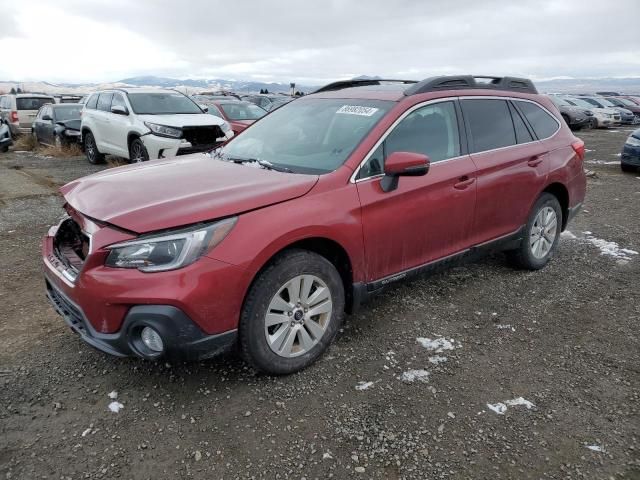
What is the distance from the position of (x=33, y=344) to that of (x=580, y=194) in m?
4.95

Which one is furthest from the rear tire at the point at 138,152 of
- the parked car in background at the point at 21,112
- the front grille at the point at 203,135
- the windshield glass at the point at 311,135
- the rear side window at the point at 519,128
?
the parked car in background at the point at 21,112

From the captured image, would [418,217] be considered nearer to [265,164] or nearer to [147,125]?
[265,164]

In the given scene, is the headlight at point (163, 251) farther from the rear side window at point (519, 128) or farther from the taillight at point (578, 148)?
the taillight at point (578, 148)

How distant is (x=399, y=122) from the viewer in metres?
3.37

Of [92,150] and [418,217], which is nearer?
[418,217]

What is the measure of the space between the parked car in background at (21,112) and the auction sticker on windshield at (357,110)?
1710 cm

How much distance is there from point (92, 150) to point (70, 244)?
903 cm

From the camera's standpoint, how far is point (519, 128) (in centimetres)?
435

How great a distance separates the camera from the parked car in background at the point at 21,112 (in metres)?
17.1

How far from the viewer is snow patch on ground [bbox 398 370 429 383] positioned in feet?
9.80

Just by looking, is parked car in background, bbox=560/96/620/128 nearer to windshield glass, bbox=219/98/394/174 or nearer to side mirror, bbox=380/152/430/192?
windshield glass, bbox=219/98/394/174

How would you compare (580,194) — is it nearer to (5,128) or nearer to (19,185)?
(19,185)

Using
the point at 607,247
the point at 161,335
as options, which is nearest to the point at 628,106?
the point at 607,247

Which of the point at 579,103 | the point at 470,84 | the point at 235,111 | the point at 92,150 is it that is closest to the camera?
the point at 470,84
